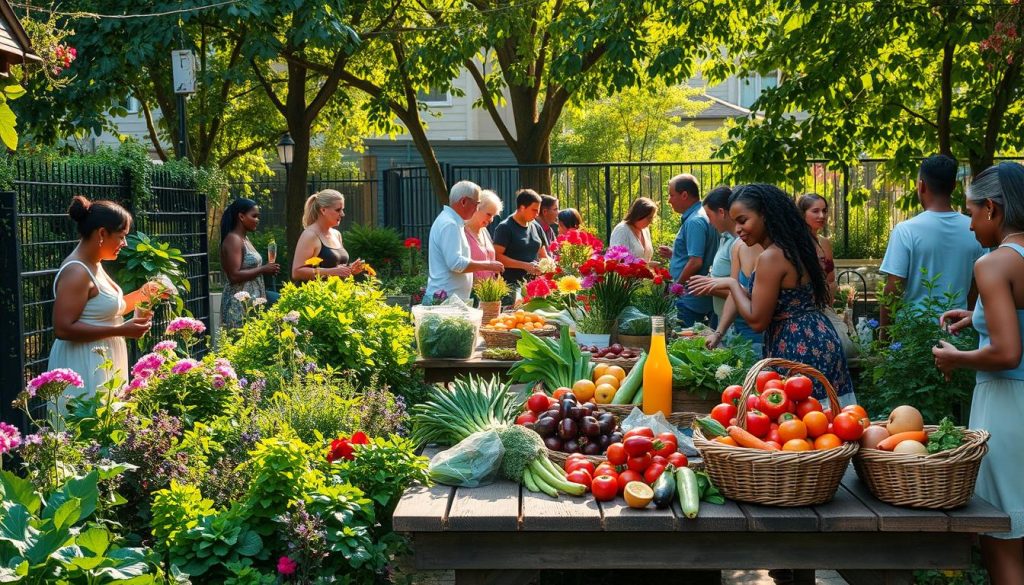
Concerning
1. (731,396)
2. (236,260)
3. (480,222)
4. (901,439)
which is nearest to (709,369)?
(731,396)

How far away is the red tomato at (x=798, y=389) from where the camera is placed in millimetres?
3600

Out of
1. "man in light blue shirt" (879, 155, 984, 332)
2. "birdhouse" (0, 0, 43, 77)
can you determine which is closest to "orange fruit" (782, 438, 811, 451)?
"man in light blue shirt" (879, 155, 984, 332)

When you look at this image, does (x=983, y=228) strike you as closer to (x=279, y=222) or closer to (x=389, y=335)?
(x=389, y=335)

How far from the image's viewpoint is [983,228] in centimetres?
402

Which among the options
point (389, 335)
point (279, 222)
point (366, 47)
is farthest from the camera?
point (279, 222)

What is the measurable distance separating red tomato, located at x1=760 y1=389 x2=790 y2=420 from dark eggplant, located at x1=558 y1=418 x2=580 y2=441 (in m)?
0.77

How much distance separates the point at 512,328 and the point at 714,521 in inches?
127

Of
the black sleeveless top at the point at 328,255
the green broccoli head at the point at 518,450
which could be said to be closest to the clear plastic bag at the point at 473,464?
the green broccoli head at the point at 518,450

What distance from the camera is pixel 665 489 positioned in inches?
136

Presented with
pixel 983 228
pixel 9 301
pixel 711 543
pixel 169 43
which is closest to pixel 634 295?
pixel 983 228

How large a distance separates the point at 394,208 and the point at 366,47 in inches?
120

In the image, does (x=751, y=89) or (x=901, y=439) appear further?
(x=751, y=89)

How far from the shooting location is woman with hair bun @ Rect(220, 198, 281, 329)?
8.91 m

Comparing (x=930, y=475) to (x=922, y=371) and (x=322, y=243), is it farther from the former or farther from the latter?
(x=322, y=243)
